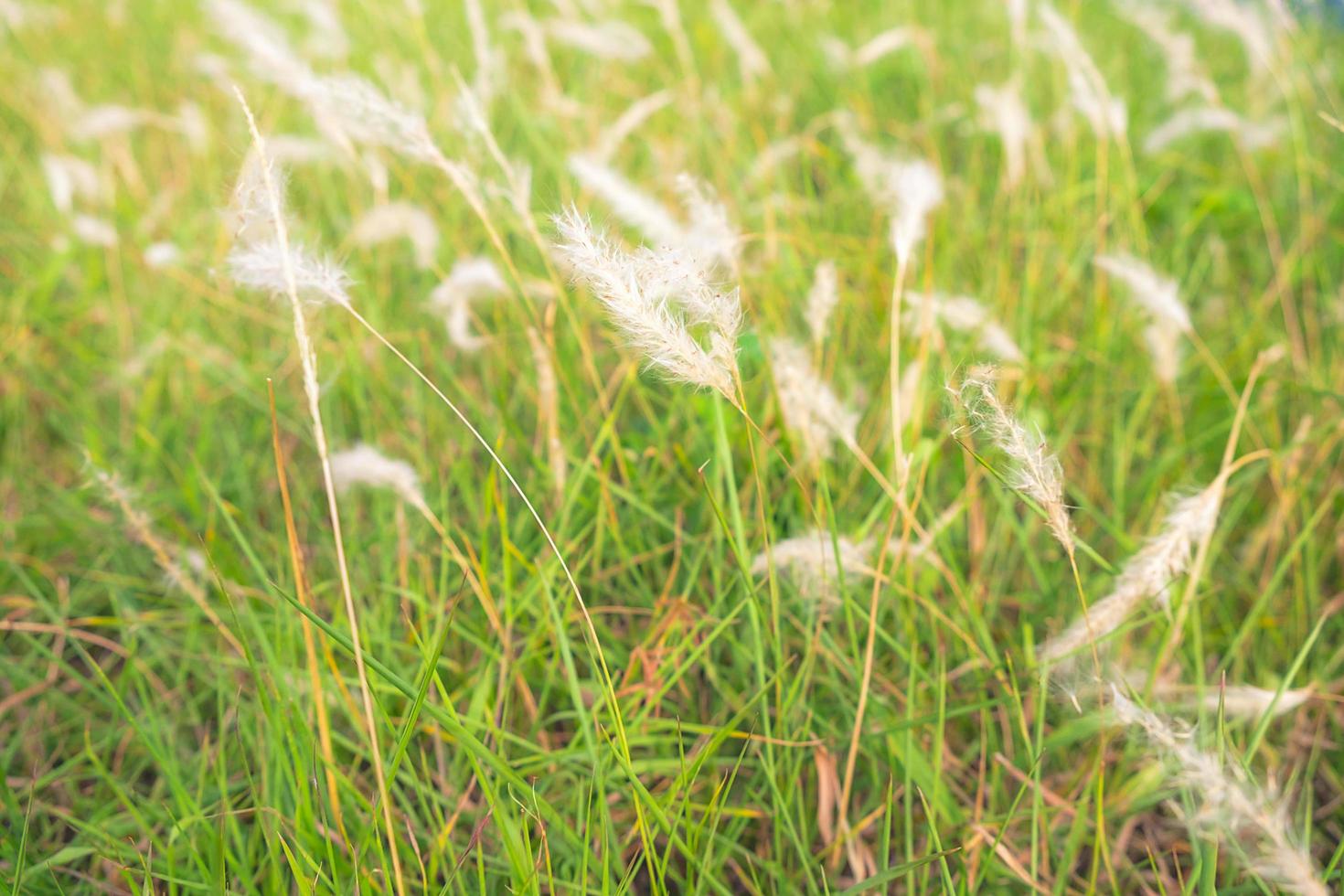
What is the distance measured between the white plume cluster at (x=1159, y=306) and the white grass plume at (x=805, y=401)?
1.53ft

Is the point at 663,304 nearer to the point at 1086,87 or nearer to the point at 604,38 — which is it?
the point at 1086,87

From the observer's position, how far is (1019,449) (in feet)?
2.41

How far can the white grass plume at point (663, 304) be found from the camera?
716 mm

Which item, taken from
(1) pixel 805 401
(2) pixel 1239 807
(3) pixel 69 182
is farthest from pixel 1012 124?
(3) pixel 69 182

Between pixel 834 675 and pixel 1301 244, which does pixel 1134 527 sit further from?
pixel 1301 244

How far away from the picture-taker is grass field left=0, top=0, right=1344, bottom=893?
854mm

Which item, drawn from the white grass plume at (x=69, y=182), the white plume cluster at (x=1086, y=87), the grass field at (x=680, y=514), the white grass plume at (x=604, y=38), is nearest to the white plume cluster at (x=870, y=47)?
the grass field at (x=680, y=514)

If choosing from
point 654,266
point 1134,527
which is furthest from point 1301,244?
point 654,266

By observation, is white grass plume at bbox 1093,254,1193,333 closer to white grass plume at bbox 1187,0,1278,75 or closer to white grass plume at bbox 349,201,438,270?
white grass plume at bbox 1187,0,1278,75

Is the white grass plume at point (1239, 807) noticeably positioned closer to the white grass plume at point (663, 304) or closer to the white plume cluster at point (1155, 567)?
the white plume cluster at point (1155, 567)

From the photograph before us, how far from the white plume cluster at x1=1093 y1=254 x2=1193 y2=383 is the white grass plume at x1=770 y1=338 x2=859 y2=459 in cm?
47

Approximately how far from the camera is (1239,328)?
1.68 meters

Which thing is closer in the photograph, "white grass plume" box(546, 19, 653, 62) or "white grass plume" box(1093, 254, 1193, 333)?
"white grass plume" box(1093, 254, 1193, 333)

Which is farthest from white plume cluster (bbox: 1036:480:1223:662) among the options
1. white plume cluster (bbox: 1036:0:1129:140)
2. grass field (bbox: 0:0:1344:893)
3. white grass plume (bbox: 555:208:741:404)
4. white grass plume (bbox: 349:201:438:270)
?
white grass plume (bbox: 349:201:438:270)
